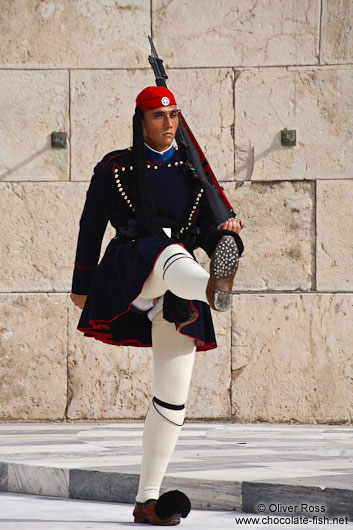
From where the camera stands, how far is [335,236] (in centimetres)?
799

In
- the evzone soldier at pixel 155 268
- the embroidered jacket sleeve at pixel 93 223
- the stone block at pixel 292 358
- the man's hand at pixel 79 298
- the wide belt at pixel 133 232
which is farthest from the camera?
the stone block at pixel 292 358

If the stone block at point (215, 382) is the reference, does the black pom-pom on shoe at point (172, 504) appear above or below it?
above

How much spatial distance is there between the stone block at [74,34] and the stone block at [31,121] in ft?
0.41

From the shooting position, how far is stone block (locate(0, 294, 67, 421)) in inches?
317

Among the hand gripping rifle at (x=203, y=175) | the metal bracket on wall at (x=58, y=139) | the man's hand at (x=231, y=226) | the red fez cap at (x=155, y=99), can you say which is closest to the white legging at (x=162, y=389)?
the man's hand at (x=231, y=226)

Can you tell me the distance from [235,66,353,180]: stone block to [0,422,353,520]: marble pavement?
6.69ft

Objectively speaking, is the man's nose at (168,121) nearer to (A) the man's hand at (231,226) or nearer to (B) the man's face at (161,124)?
(B) the man's face at (161,124)

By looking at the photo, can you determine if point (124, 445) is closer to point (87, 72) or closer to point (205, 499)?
point (205, 499)

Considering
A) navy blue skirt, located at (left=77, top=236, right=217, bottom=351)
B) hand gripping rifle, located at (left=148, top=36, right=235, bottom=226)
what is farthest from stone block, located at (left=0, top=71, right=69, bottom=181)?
navy blue skirt, located at (left=77, top=236, right=217, bottom=351)

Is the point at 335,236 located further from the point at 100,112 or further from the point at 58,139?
the point at 58,139

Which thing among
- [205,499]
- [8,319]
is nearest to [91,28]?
[8,319]

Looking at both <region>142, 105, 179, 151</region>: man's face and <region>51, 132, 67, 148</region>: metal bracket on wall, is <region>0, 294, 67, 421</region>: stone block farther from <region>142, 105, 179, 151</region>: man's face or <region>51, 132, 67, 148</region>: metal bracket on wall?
<region>142, 105, 179, 151</region>: man's face

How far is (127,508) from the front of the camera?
470cm

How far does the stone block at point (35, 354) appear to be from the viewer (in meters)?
8.05
